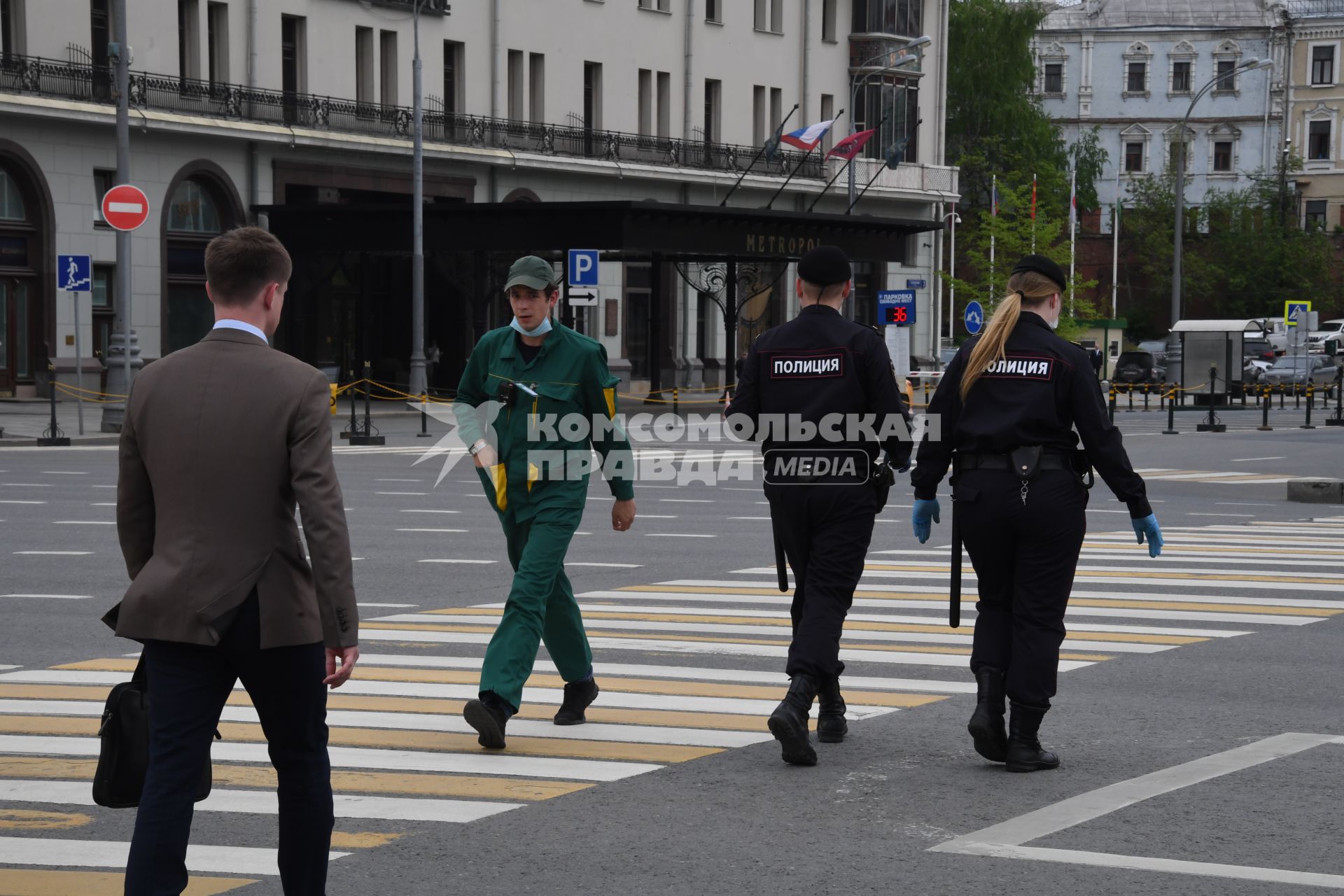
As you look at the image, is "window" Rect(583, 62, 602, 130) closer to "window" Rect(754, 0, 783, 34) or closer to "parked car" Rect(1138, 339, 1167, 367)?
"window" Rect(754, 0, 783, 34)

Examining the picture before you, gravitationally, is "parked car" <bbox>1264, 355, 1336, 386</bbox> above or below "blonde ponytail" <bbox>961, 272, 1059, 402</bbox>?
below

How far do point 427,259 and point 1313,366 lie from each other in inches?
1334

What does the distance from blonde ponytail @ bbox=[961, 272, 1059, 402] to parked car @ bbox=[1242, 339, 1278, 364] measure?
218 feet

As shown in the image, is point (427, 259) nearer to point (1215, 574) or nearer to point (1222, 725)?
point (1215, 574)

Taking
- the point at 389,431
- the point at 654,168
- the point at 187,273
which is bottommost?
the point at 389,431

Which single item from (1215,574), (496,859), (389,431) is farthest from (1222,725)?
(389,431)

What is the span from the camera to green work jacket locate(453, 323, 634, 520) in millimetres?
7734

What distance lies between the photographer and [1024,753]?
7.05m

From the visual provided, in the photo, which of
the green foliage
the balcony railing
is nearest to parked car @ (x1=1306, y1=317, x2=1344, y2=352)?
the green foliage

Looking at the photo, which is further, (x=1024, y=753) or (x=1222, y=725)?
(x=1222, y=725)

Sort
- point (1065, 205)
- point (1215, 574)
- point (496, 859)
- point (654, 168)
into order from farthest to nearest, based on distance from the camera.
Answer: point (1065, 205)
point (654, 168)
point (1215, 574)
point (496, 859)

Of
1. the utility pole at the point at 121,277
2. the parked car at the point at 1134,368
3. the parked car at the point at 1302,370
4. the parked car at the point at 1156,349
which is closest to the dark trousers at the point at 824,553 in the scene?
the utility pole at the point at 121,277

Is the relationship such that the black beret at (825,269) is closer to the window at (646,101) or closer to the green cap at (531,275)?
the green cap at (531,275)

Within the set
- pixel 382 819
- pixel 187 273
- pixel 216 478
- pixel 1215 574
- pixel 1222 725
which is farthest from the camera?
pixel 187 273
